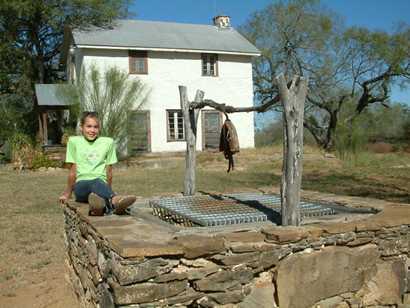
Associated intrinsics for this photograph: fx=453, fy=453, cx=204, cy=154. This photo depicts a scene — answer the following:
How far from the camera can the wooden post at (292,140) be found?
387 cm

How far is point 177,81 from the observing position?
20.3 m

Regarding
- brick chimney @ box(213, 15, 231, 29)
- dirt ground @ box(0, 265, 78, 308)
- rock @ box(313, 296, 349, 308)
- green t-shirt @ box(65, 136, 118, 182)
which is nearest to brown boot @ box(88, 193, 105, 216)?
green t-shirt @ box(65, 136, 118, 182)

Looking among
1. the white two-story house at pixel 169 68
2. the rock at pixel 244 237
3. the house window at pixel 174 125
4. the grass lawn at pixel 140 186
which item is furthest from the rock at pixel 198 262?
the house window at pixel 174 125

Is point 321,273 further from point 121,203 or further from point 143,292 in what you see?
point 121,203

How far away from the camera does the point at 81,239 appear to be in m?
4.59

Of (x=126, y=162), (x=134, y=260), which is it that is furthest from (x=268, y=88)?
(x=134, y=260)

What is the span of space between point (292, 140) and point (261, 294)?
1.30 metres

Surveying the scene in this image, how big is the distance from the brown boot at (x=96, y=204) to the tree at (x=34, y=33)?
1879 centimetres

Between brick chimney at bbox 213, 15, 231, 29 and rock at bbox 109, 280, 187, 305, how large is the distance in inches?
857

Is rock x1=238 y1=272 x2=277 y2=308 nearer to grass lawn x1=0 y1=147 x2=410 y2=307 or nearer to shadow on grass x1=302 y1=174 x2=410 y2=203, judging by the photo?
grass lawn x1=0 y1=147 x2=410 y2=307

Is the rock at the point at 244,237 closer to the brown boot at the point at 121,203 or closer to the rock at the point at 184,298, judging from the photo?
the rock at the point at 184,298

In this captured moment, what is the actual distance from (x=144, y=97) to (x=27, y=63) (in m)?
9.19

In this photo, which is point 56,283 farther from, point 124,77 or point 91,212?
point 124,77

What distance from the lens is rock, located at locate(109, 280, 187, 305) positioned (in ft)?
9.96
